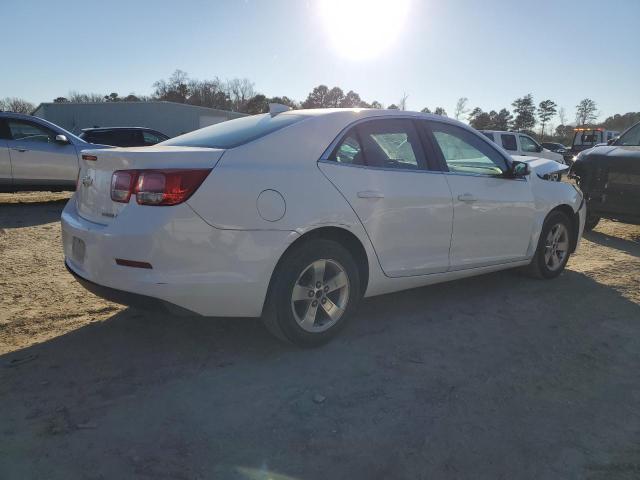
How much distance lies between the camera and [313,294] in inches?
132

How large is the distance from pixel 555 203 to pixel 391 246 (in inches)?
96.5

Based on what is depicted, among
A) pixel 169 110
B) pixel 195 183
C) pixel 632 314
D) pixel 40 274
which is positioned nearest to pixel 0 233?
pixel 40 274

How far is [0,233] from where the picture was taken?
6.84 meters

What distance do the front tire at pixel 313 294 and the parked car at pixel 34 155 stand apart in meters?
7.80

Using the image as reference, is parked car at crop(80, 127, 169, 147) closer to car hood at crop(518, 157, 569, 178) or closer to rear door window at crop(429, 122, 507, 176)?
car hood at crop(518, 157, 569, 178)

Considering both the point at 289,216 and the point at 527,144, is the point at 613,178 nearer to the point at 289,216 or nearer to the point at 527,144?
the point at 289,216

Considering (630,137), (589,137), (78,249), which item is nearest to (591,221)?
(630,137)

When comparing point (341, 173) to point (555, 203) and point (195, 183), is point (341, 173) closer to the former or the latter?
point (195, 183)

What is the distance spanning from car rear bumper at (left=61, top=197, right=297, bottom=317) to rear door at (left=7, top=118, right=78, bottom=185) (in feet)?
23.5

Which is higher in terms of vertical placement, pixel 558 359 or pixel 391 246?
pixel 391 246

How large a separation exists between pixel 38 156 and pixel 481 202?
8.23 m

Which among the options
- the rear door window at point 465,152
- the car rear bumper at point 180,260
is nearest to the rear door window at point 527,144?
the rear door window at point 465,152

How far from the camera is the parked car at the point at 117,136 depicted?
1242 cm

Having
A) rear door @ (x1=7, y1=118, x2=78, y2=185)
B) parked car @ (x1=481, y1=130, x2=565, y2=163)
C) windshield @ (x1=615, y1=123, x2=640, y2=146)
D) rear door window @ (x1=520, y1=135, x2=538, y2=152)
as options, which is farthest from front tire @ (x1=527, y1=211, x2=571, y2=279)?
rear door window @ (x1=520, y1=135, x2=538, y2=152)
